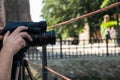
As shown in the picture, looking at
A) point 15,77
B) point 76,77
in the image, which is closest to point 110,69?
point 76,77

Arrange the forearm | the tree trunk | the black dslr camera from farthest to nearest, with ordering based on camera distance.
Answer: the tree trunk < the black dslr camera < the forearm

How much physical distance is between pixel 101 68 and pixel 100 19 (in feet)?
68.1

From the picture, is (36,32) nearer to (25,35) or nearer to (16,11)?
(25,35)

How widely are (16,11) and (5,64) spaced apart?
37.6ft

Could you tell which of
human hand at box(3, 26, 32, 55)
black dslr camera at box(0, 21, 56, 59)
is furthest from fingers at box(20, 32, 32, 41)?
black dslr camera at box(0, 21, 56, 59)

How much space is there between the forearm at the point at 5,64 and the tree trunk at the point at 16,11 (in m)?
11.1

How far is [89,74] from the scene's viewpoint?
33.4ft

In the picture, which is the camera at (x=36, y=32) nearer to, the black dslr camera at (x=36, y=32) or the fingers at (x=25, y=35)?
the black dslr camera at (x=36, y=32)

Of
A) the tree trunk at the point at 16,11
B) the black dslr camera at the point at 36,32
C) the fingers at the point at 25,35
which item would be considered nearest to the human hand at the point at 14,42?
the fingers at the point at 25,35

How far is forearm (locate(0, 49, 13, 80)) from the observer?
186 cm

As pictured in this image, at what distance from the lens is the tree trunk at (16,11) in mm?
13070

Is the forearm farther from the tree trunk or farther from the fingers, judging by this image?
the tree trunk

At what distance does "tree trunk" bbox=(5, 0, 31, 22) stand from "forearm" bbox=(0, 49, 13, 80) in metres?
11.1

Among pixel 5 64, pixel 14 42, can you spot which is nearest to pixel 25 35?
pixel 14 42
